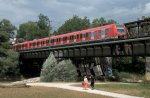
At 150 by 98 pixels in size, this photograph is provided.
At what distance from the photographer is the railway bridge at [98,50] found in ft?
171

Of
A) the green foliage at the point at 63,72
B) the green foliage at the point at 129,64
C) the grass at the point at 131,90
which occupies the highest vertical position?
the green foliage at the point at 129,64

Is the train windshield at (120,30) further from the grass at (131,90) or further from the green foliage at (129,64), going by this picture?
the green foliage at (129,64)

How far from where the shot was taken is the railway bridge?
5203 cm

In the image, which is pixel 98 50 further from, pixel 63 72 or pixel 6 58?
pixel 6 58

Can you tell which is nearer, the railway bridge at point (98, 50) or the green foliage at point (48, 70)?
the railway bridge at point (98, 50)

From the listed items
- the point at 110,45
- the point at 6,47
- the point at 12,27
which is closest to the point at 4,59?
the point at 6,47

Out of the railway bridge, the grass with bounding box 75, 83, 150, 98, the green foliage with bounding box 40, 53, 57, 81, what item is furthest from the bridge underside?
the grass with bounding box 75, 83, 150, 98

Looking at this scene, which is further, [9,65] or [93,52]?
[9,65]

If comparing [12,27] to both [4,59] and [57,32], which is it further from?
[57,32]

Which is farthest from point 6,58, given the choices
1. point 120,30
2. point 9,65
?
point 120,30

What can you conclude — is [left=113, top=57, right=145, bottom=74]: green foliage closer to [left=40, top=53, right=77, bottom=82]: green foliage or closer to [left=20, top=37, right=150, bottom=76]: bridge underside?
[left=20, top=37, right=150, bottom=76]: bridge underside

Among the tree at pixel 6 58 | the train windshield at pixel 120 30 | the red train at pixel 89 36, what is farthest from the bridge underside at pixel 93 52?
the tree at pixel 6 58

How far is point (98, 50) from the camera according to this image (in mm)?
64438

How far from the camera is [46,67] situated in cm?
6706
